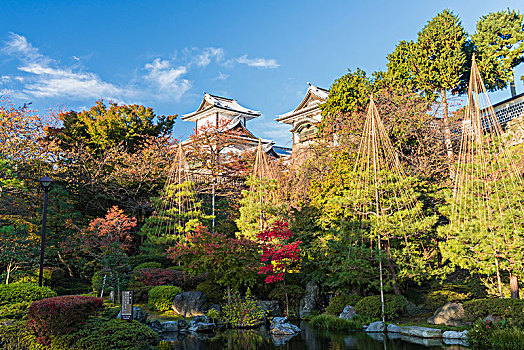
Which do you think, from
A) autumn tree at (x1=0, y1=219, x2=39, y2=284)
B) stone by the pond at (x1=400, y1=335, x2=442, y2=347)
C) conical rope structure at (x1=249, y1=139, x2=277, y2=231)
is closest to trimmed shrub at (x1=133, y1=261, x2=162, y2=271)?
autumn tree at (x1=0, y1=219, x2=39, y2=284)

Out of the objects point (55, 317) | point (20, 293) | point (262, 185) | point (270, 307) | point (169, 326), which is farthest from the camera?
point (262, 185)

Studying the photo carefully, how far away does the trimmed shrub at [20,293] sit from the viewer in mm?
10008

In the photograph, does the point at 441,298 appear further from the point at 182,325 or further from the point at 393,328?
the point at 182,325

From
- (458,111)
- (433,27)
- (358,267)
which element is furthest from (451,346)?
(433,27)

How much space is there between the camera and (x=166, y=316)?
42.0 ft

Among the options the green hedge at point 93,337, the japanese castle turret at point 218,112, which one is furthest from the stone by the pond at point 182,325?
the japanese castle turret at point 218,112

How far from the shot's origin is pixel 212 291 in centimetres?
1397

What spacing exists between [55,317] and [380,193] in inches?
373

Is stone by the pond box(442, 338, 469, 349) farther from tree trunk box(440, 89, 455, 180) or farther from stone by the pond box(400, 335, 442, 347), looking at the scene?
tree trunk box(440, 89, 455, 180)

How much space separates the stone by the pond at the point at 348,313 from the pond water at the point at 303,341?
3.84 feet

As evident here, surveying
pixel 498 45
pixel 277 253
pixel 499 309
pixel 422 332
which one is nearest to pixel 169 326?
pixel 277 253

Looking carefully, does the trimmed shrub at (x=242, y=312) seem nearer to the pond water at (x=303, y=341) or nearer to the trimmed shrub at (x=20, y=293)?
the pond water at (x=303, y=341)

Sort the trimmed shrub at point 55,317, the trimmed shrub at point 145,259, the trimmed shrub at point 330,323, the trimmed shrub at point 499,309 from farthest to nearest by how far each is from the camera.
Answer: the trimmed shrub at point 145,259 → the trimmed shrub at point 330,323 → the trimmed shrub at point 499,309 → the trimmed shrub at point 55,317

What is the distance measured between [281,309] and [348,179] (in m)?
5.32
